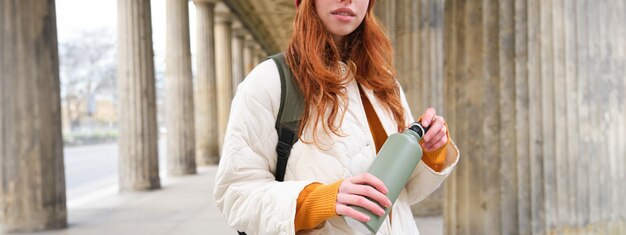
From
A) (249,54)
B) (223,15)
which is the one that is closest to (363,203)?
(223,15)

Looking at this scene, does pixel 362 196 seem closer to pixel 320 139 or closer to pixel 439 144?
pixel 320 139

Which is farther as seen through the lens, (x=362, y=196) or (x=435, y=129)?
(x=435, y=129)

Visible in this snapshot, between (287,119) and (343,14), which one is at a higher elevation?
(343,14)

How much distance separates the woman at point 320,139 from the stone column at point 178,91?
15320mm

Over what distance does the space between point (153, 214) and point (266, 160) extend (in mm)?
8579

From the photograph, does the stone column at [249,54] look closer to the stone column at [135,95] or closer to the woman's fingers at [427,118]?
the stone column at [135,95]

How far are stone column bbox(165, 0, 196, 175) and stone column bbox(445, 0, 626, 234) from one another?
13546 millimetres

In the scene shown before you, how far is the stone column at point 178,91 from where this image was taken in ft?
54.3

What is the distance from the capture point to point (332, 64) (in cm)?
166

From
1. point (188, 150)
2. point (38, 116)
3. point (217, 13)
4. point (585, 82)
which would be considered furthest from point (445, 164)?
point (217, 13)

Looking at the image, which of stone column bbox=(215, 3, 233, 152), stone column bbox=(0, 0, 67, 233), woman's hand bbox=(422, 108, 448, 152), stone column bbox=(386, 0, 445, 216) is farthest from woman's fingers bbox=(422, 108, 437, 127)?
stone column bbox=(215, 3, 233, 152)

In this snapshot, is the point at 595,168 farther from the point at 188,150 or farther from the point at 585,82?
the point at 188,150

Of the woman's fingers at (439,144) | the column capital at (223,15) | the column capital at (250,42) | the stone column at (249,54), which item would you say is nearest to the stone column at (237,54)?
the column capital at (250,42)

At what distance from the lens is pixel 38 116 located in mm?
8195
